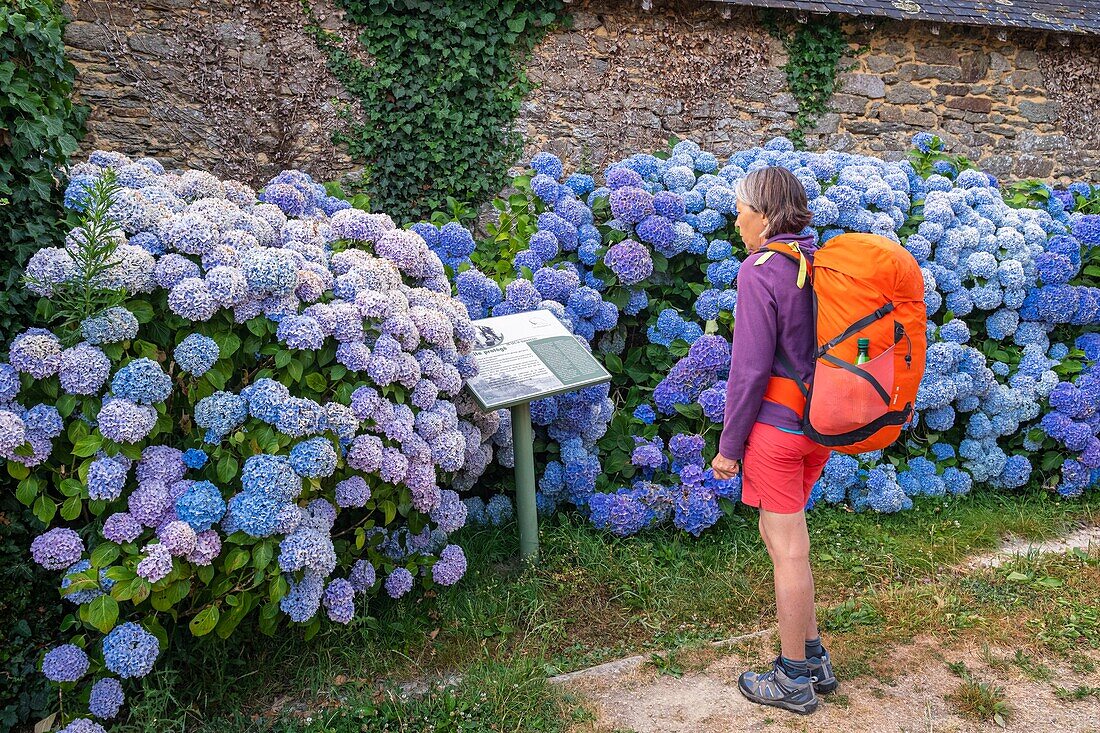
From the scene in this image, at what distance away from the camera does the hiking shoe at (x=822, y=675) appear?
286cm

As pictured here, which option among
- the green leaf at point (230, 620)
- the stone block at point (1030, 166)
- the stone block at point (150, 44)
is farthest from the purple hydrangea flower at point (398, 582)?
the stone block at point (1030, 166)

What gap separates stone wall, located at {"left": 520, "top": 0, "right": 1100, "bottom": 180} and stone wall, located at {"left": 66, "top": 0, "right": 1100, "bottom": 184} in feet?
0.05

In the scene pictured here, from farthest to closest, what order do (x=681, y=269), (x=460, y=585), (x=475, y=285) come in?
Answer: (x=681, y=269) → (x=475, y=285) → (x=460, y=585)

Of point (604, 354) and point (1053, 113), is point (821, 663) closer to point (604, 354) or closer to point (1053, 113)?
point (604, 354)

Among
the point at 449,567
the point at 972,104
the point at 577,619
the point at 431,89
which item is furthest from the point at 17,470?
the point at 972,104

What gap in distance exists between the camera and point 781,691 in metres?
2.78

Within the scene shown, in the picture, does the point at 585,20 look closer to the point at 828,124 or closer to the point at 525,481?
the point at 828,124

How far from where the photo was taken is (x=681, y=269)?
448 centimetres

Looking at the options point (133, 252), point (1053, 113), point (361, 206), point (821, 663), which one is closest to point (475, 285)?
point (361, 206)

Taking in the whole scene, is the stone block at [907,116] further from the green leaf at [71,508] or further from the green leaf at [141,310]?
the green leaf at [71,508]

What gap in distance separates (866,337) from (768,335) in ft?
0.94

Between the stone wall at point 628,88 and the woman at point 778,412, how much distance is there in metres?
5.99

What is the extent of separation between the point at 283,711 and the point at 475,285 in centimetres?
204

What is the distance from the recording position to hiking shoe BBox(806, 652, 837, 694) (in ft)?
9.38
